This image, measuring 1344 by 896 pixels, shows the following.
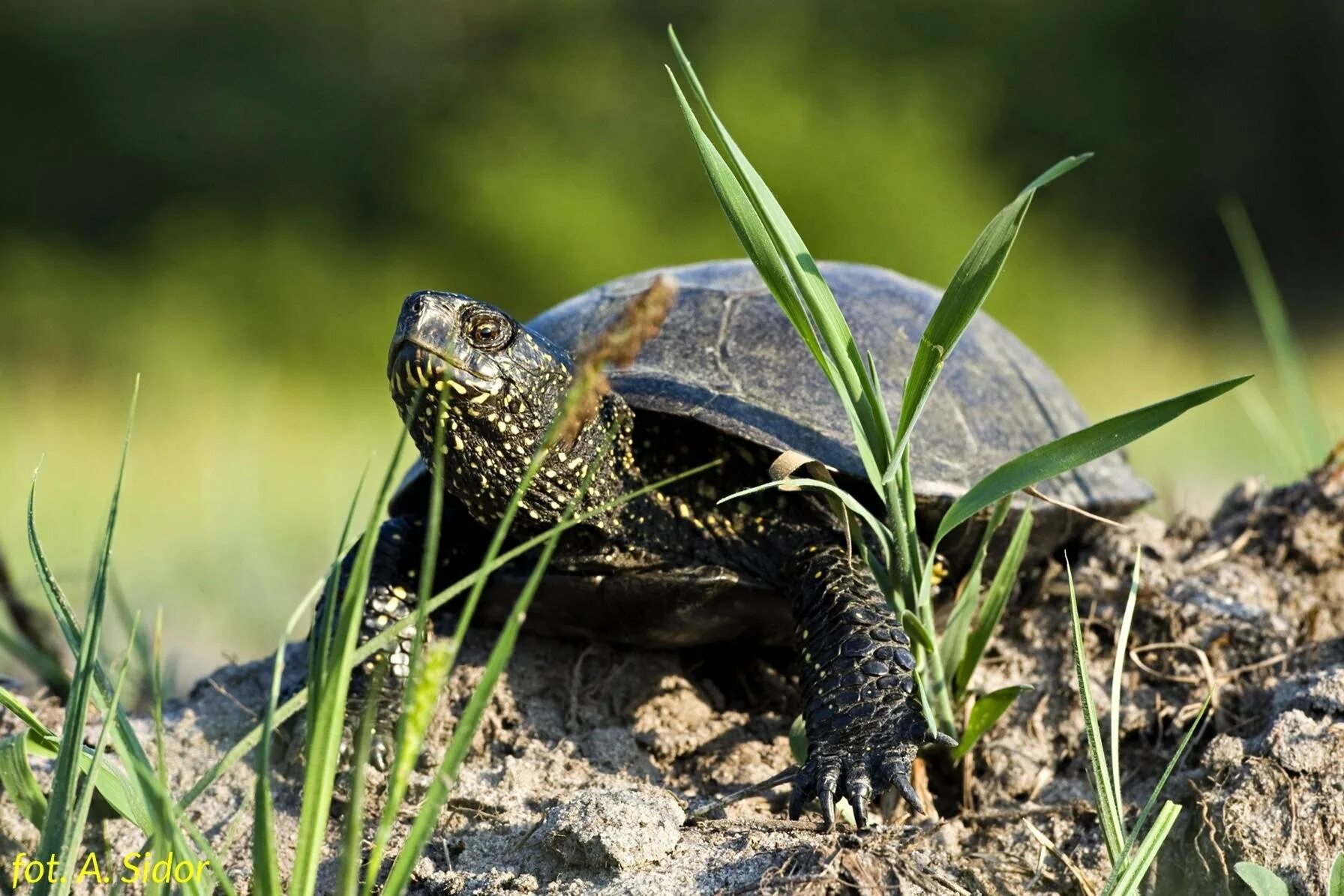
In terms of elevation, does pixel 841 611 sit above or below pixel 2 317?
below

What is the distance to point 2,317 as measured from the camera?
1366 cm

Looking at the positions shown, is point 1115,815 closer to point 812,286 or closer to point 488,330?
point 812,286

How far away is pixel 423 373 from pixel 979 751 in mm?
1288

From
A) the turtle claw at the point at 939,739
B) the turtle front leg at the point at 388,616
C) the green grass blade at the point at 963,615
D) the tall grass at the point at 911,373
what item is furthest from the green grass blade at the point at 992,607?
the turtle front leg at the point at 388,616

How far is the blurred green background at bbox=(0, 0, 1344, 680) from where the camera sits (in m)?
14.0

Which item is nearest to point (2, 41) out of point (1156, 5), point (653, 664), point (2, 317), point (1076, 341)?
point (2, 317)

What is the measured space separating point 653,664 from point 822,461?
60cm

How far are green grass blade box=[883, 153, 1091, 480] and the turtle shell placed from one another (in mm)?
592

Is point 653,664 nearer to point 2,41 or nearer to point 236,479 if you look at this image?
point 236,479

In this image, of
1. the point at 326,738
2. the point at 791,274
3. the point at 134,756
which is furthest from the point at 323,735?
the point at 791,274

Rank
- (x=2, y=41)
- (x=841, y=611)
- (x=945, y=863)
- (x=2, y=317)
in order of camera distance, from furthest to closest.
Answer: (x=2, y=41)
(x=2, y=317)
(x=841, y=611)
(x=945, y=863)

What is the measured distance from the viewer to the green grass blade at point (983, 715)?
2.15 meters

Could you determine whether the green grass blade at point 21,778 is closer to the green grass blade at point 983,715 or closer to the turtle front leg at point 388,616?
the turtle front leg at point 388,616

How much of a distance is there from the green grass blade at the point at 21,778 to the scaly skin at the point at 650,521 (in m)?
0.74
